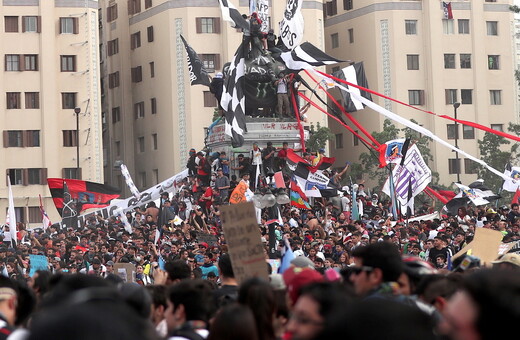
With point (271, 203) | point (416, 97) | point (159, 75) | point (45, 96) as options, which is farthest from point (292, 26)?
point (416, 97)

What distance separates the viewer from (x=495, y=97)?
237 ft

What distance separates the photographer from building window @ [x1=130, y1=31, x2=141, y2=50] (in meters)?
71.1

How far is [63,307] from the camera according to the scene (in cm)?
312

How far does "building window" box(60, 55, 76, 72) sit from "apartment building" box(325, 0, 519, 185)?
50.6 ft

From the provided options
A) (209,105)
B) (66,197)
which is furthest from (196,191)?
(209,105)

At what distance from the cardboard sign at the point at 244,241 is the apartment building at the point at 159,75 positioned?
54.9m

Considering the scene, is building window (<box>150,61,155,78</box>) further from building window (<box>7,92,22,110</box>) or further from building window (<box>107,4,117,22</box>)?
building window (<box>7,92,22,110</box>)

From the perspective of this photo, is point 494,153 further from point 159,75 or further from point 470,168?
point 159,75

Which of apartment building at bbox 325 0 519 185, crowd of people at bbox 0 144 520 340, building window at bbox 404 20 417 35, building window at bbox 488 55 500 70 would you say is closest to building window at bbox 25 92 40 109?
apartment building at bbox 325 0 519 185

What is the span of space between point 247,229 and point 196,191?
1161 inches

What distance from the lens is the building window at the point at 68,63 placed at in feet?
211

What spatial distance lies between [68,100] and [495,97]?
24460 mm

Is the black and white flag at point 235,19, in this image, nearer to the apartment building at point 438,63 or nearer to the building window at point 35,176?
the building window at point 35,176

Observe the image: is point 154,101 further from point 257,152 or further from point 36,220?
point 257,152
